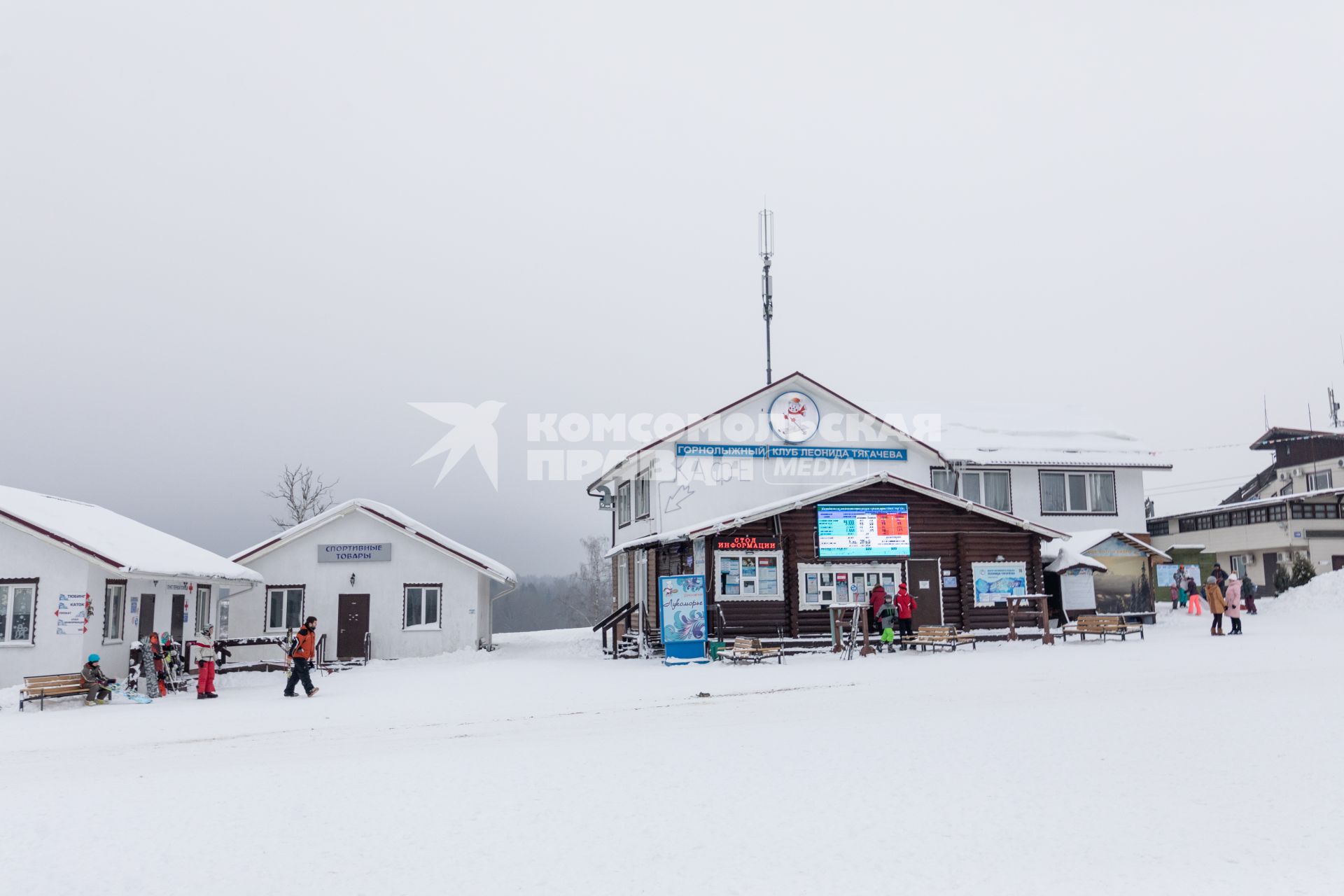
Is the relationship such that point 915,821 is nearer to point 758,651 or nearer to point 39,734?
point 39,734

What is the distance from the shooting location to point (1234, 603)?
81.8ft

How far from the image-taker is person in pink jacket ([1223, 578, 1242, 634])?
24484mm

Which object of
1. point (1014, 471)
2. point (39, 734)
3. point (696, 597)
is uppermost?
point (1014, 471)

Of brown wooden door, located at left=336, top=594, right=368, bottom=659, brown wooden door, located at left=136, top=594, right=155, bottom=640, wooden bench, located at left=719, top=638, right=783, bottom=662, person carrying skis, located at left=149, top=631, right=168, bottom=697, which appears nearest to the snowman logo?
wooden bench, located at left=719, top=638, right=783, bottom=662

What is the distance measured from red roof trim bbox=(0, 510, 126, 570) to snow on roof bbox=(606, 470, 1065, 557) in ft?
42.0

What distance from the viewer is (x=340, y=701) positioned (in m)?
18.0

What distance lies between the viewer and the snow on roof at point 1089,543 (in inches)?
1235

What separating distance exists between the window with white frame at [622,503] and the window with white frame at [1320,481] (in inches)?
1666

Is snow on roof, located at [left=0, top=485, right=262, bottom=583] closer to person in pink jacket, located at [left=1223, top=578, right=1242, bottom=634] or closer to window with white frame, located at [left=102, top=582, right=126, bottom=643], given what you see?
window with white frame, located at [left=102, top=582, right=126, bottom=643]

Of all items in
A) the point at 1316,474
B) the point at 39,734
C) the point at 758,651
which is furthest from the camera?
the point at 1316,474

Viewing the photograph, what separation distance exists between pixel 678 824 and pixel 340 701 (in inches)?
455

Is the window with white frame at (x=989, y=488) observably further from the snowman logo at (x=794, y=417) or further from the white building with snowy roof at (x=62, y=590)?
the white building with snowy roof at (x=62, y=590)

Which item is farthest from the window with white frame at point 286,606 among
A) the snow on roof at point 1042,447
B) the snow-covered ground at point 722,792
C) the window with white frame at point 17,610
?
the snow on roof at point 1042,447

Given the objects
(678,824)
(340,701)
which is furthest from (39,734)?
(678,824)
